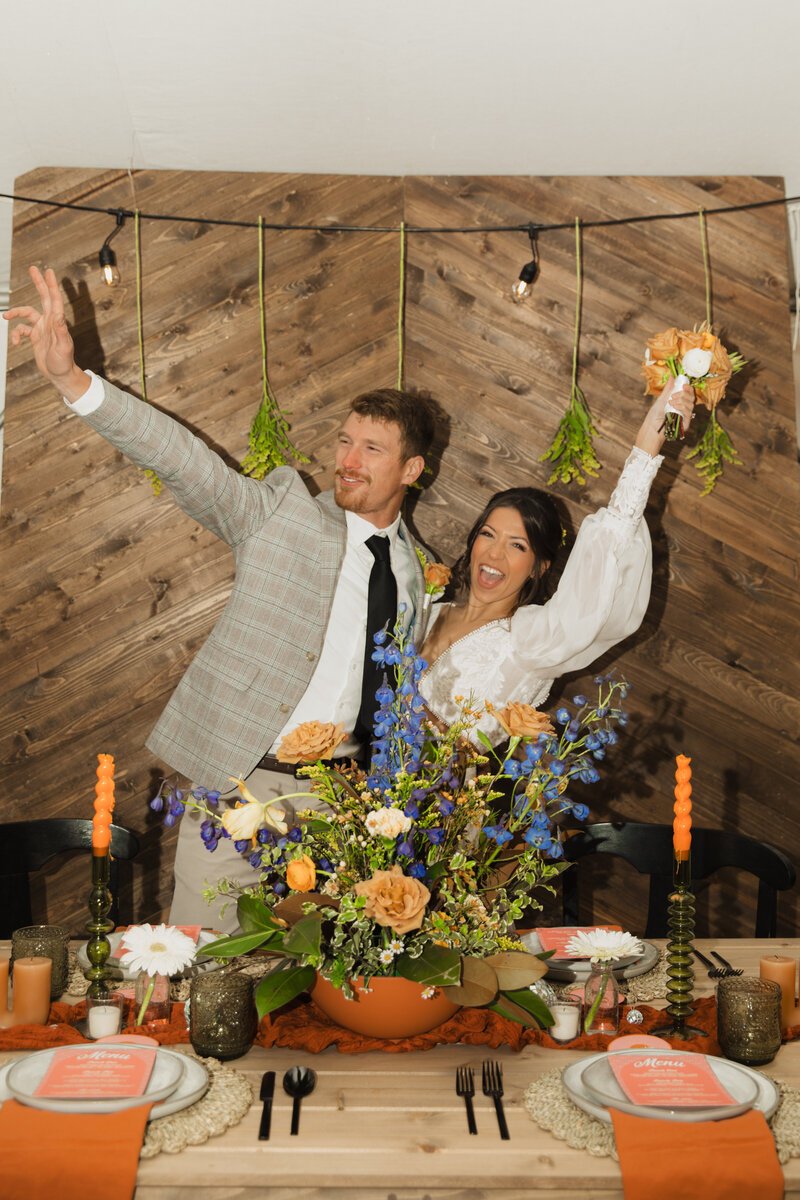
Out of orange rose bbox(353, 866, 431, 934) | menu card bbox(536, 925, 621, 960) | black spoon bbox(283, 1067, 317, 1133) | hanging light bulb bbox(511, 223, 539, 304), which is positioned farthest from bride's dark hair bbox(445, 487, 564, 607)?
black spoon bbox(283, 1067, 317, 1133)

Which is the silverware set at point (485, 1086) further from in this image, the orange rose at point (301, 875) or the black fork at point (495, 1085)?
the orange rose at point (301, 875)

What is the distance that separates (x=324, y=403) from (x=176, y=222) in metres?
0.70

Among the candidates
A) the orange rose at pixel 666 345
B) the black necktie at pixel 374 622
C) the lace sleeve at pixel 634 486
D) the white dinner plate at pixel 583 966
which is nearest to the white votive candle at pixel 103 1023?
the white dinner plate at pixel 583 966

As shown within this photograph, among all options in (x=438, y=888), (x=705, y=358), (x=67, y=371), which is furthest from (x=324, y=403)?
(x=438, y=888)

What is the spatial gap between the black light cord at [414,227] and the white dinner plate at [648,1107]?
2.42m

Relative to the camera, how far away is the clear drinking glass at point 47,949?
1.53 m

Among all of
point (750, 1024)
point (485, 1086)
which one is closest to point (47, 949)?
point (485, 1086)

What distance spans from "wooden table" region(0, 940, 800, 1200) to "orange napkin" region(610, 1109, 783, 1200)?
0.03 m

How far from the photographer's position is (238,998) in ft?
4.38

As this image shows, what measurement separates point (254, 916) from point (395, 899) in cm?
23

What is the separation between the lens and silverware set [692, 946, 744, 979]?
66.1 inches

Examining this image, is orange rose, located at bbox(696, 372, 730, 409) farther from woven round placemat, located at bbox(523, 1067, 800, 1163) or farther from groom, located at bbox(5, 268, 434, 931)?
woven round placemat, located at bbox(523, 1067, 800, 1163)

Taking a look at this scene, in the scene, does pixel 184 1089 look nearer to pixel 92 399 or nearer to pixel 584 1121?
pixel 584 1121

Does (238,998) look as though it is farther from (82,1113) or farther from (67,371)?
(67,371)
